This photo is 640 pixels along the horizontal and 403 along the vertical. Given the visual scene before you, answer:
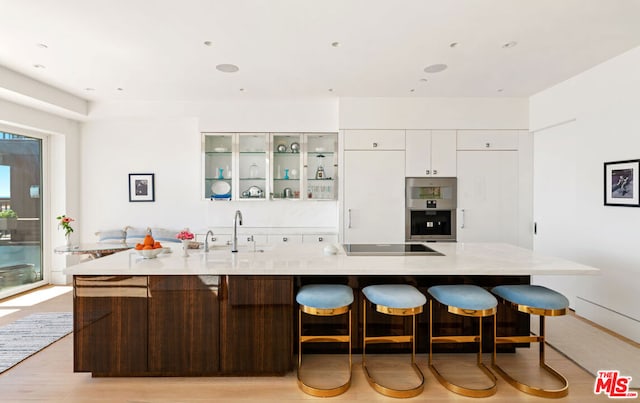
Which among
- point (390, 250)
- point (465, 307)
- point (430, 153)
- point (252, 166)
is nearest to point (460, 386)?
point (465, 307)

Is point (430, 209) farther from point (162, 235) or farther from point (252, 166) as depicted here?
point (162, 235)

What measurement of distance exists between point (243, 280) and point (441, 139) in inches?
135

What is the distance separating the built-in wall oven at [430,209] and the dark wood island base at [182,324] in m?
2.70

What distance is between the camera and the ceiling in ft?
7.93

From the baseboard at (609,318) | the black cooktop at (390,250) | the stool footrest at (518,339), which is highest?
the black cooktop at (390,250)

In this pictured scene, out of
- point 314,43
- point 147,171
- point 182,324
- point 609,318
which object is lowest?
point 609,318

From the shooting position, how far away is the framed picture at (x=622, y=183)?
10.0 feet

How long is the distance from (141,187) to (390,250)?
409 cm

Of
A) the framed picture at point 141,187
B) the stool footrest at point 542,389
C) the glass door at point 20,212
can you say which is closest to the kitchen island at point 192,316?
the stool footrest at point 542,389

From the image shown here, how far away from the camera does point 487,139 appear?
4.61 metres

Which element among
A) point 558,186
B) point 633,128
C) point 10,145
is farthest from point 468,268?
point 10,145

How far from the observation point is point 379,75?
12.3ft

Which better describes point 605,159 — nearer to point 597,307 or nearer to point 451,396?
point 597,307

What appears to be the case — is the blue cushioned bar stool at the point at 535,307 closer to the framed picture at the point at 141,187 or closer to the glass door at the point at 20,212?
the framed picture at the point at 141,187
